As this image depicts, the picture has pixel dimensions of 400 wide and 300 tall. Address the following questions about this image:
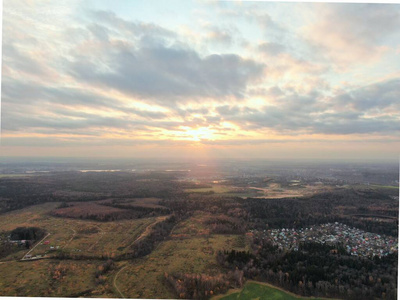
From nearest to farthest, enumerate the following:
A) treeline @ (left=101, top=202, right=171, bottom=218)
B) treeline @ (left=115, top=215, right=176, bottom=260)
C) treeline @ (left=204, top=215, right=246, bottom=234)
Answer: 1. treeline @ (left=115, top=215, right=176, bottom=260)
2. treeline @ (left=204, top=215, right=246, bottom=234)
3. treeline @ (left=101, top=202, right=171, bottom=218)

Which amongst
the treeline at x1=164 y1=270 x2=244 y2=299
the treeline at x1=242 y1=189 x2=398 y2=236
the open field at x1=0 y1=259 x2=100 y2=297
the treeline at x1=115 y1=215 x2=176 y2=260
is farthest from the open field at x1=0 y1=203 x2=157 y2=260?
the treeline at x1=242 y1=189 x2=398 y2=236

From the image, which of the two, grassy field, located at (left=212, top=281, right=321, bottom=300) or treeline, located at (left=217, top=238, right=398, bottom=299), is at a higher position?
treeline, located at (left=217, top=238, right=398, bottom=299)

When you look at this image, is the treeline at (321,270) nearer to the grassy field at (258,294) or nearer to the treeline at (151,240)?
the grassy field at (258,294)

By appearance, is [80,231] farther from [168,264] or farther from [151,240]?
[168,264]

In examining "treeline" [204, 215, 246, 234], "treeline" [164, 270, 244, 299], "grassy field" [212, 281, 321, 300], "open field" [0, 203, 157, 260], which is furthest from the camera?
"treeline" [204, 215, 246, 234]

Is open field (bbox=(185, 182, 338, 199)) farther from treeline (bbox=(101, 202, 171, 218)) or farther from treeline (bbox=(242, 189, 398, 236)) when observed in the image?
treeline (bbox=(101, 202, 171, 218))

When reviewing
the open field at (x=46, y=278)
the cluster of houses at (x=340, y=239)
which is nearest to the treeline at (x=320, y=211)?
the cluster of houses at (x=340, y=239)

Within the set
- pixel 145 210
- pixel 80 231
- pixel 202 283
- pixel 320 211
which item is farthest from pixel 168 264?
pixel 320 211
